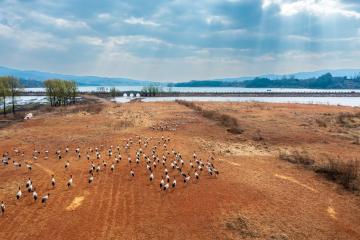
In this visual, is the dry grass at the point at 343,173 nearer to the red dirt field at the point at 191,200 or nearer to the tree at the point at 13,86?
the red dirt field at the point at 191,200

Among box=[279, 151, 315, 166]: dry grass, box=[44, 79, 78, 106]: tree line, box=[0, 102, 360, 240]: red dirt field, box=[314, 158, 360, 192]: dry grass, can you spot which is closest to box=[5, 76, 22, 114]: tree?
box=[44, 79, 78, 106]: tree line

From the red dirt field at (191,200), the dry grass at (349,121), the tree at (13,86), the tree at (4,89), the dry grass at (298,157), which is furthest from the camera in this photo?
the tree at (13,86)

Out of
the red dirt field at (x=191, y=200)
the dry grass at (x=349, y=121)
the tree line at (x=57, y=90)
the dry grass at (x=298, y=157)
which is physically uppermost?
the tree line at (x=57, y=90)

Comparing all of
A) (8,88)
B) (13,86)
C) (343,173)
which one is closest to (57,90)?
(13,86)

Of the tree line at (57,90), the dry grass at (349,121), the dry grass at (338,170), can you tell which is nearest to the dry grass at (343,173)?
the dry grass at (338,170)

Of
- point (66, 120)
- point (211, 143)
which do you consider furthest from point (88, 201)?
point (66, 120)

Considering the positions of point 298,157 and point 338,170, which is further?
point 298,157

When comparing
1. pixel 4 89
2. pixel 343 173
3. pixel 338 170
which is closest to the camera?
pixel 343 173

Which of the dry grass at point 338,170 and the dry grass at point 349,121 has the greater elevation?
the dry grass at point 349,121

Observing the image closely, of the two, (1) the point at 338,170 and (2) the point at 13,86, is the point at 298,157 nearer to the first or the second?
(1) the point at 338,170

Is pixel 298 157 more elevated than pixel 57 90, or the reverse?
pixel 57 90

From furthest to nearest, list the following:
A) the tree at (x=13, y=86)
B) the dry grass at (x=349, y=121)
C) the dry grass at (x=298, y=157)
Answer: the tree at (x=13, y=86), the dry grass at (x=349, y=121), the dry grass at (x=298, y=157)

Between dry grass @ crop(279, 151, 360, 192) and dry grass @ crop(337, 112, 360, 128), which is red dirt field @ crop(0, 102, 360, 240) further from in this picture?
dry grass @ crop(337, 112, 360, 128)
